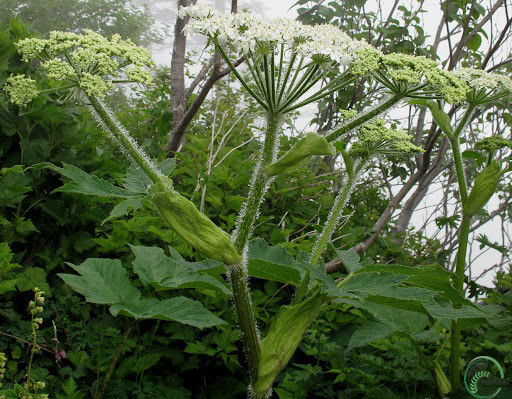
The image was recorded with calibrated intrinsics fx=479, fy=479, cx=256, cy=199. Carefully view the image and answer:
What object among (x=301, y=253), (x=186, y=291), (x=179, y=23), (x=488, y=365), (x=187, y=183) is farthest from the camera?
(x=179, y=23)

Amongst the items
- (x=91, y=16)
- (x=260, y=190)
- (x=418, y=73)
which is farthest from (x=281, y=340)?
(x=91, y=16)

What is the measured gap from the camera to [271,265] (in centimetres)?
103

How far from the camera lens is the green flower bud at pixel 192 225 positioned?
3.08 feet

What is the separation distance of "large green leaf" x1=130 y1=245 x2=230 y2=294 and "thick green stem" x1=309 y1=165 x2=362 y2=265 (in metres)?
0.25

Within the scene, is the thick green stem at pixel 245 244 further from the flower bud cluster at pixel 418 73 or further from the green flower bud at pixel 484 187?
the green flower bud at pixel 484 187

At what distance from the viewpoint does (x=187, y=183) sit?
6.77 ft

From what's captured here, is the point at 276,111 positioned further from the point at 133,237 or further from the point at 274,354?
the point at 133,237

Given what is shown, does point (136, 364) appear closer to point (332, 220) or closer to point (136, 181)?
point (136, 181)

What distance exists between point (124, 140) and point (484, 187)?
1.06m

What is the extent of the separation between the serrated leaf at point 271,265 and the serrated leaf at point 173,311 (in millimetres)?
143

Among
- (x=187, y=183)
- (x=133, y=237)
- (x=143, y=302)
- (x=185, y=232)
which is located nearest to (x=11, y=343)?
(x=133, y=237)

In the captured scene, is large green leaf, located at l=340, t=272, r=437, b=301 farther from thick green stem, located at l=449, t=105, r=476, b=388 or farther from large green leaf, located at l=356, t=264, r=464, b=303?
thick green stem, located at l=449, t=105, r=476, b=388

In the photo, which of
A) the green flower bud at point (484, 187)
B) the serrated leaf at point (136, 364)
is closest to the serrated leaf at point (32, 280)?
the serrated leaf at point (136, 364)

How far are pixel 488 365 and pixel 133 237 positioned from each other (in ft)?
3.87
